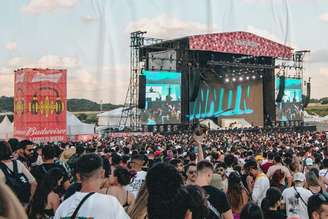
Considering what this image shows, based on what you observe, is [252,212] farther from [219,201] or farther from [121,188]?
[121,188]

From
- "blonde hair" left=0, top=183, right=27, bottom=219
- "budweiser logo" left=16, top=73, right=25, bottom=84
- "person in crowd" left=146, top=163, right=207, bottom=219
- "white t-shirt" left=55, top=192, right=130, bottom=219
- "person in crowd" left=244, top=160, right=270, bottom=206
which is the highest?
"budweiser logo" left=16, top=73, right=25, bottom=84

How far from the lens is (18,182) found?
4555 mm

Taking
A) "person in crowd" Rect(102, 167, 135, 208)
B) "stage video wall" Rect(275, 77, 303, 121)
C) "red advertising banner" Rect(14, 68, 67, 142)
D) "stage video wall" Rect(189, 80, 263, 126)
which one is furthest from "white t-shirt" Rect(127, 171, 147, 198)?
"stage video wall" Rect(275, 77, 303, 121)

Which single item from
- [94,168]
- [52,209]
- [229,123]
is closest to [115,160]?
[52,209]

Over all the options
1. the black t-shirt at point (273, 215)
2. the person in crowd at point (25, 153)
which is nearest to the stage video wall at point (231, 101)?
the person in crowd at point (25, 153)

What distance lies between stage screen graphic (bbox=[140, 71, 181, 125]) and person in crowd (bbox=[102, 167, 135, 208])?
92.2 feet

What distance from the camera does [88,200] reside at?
9.04 ft

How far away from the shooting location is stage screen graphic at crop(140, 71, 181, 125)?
3306cm

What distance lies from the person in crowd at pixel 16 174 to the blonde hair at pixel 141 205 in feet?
6.71

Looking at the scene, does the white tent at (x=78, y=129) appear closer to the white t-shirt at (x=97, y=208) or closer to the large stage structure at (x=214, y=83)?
the large stage structure at (x=214, y=83)

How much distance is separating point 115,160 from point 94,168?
3.95m

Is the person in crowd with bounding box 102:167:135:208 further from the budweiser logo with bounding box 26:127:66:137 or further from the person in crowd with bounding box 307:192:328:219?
the budweiser logo with bounding box 26:127:66:137

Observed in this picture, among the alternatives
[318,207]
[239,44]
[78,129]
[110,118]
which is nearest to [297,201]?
[318,207]

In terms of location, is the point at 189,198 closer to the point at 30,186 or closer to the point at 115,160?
the point at 30,186
